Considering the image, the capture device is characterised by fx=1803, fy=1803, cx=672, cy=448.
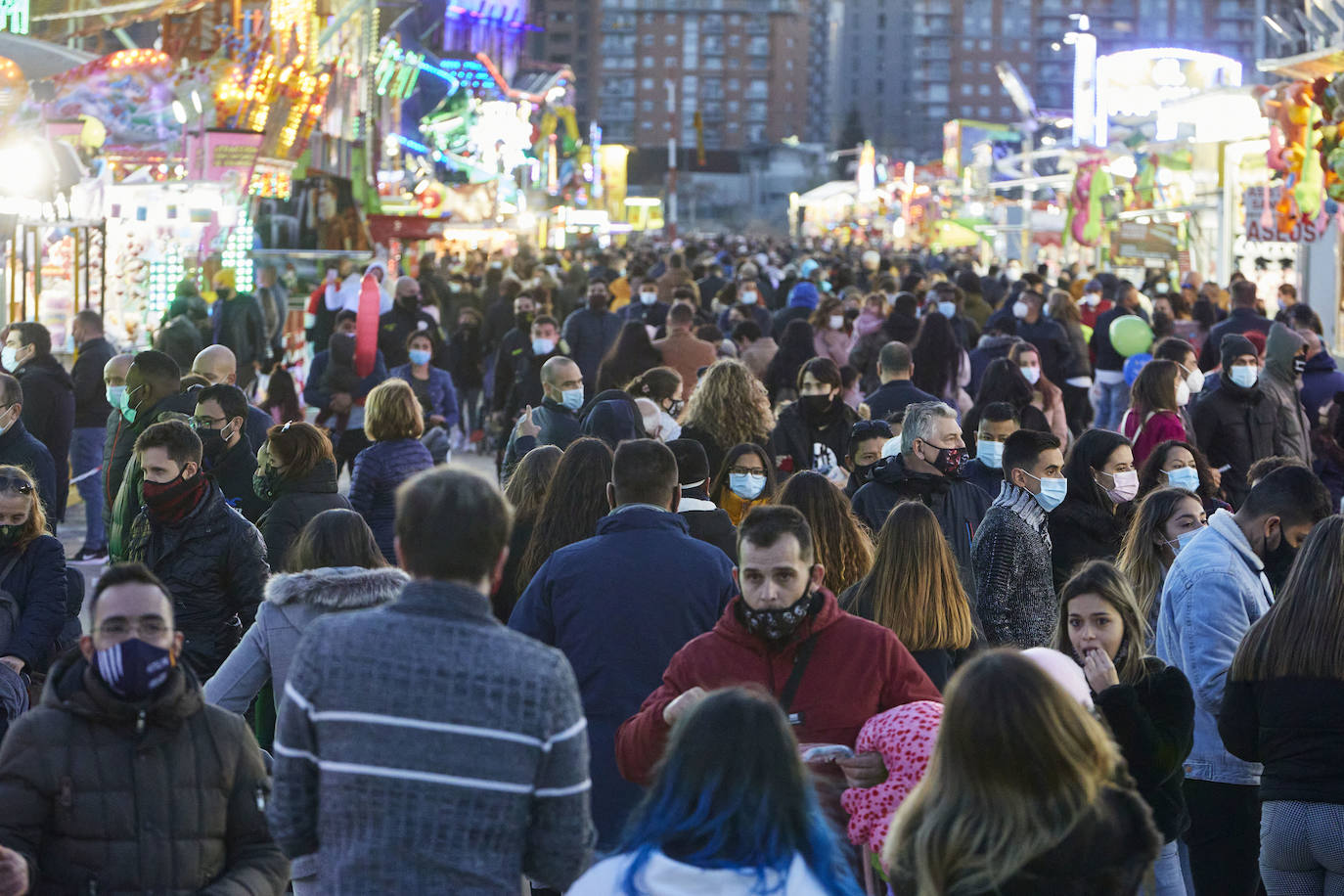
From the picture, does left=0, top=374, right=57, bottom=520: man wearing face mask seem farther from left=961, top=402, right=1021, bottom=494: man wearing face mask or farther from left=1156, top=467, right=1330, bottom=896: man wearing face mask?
left=1156, top=467, right=1330, bottom=896: man wearing face mask

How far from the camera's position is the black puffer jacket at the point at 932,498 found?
6578 millimetres

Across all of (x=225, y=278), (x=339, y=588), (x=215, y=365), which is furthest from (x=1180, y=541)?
(x=225, y=278)

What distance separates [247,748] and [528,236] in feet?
148

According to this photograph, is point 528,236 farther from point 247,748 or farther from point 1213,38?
point 1213,38

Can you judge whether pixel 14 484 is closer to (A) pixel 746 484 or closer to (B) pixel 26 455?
(B) pixel 26 455

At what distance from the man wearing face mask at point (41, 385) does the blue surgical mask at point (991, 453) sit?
566cm

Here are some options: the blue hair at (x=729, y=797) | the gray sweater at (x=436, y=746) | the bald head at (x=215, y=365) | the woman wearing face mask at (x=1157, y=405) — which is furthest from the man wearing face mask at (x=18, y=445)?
the blue hair at (x=729, y=797)

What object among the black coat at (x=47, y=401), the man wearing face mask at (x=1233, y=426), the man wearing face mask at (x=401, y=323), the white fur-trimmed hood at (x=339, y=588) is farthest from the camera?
the man wearing face mask at (x=401, y=323)

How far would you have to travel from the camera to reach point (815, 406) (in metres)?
8.74

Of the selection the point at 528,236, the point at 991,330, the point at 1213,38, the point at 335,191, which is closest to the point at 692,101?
the point at 1213,38

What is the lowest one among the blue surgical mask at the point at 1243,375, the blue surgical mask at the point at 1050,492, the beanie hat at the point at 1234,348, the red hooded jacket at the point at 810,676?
the red hooded jacket at the point at 810,676

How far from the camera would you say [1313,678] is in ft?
14.4

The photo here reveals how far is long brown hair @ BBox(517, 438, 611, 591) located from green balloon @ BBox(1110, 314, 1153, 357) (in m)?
8.13

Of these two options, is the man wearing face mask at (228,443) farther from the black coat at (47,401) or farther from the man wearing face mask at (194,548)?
the black coat at (47,401)
